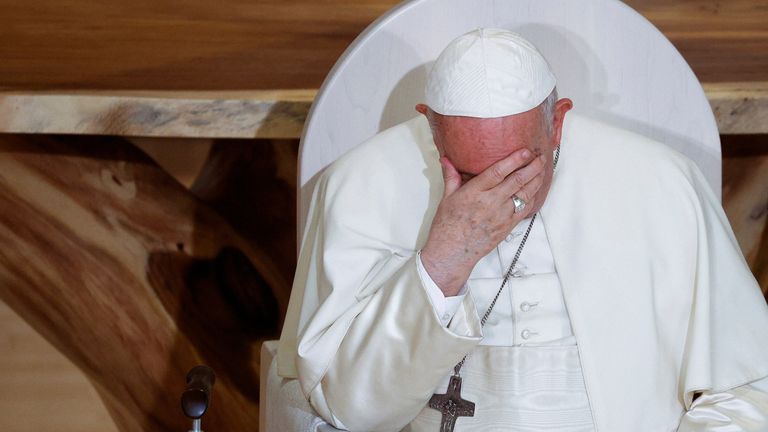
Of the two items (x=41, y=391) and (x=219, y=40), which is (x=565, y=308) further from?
(x=41, y=391)

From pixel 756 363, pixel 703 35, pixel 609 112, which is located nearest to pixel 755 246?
pixel 703 35

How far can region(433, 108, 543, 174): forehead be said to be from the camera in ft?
7.77

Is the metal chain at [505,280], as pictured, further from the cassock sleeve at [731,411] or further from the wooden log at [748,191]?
the wooden log at [748,191]

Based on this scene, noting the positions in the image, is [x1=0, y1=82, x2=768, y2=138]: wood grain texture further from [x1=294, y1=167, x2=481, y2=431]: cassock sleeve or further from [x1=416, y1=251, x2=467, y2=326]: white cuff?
[x1=416, y1=251, x2=467, y2=326]: white cuff

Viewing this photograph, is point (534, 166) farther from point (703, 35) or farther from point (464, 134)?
point (703, 35)

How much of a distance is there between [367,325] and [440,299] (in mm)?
175

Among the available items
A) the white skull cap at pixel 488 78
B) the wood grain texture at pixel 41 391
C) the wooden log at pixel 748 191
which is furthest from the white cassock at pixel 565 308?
the wood grain texture at pixel 41 391

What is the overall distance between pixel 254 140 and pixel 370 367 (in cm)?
150

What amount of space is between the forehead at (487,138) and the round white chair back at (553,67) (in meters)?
0.51

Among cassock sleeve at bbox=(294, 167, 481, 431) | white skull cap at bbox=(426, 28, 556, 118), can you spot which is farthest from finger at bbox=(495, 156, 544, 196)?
cassock sleeve at bbox=(294, 167, 481, 431)

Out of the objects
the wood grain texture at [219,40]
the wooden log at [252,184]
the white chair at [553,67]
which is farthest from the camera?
the wooden log at [252,184]

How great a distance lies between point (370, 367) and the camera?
2.45m

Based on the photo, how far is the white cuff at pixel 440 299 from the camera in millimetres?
2357

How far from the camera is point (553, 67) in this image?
9.58 ft
